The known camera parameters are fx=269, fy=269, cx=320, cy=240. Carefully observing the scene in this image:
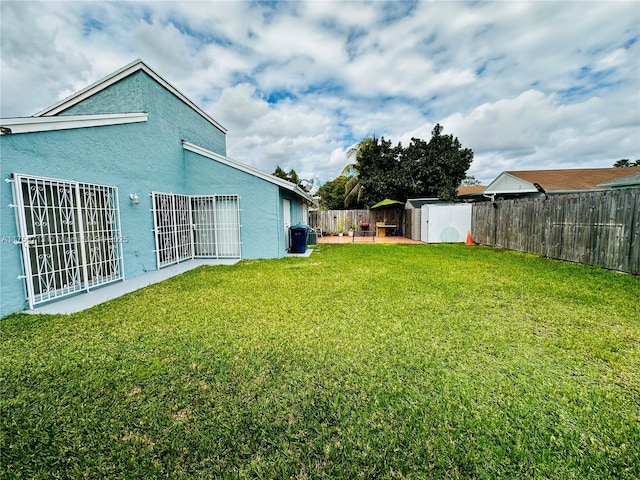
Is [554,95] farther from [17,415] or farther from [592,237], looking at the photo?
[17,415]

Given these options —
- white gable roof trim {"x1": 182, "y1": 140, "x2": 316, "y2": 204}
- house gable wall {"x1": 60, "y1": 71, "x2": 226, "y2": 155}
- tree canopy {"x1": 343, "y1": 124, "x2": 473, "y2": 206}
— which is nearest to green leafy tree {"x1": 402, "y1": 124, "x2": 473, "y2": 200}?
tree canopy {"x1": 343, "y1": 124, "x2": 473, "y2": 206}

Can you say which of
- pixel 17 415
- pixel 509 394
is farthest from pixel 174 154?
pixel 509 394

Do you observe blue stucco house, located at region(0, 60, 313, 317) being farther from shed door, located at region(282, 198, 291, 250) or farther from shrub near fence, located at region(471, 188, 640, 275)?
shrub near fence, located at region(471, 188, 640, 275)

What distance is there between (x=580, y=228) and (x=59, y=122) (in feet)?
42.4

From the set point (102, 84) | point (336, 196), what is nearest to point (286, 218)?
point (102, 84)

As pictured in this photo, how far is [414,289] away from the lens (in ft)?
18.4

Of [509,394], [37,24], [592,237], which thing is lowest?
[509,394]

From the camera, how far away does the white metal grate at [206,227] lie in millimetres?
9055

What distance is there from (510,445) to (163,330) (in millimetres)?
3945

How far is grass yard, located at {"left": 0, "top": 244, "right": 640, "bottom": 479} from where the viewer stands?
174 centimetres

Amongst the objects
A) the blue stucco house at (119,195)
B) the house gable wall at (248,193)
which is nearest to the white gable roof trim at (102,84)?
the blue stucco house at (119,195)

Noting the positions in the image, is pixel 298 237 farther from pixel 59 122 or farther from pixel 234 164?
pixel 59 122

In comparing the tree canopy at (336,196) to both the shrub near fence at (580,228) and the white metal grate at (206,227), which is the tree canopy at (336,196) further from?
the white metal grate at (206,227)

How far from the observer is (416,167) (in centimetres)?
2006
